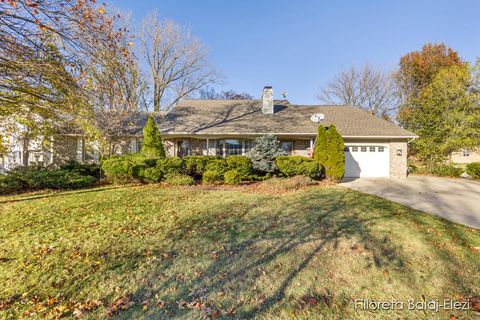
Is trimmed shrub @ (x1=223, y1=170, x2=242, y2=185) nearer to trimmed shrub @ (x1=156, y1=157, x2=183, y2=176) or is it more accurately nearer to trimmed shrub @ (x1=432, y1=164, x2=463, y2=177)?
trimmed shrub @ (x1=156, y1=157, x2=183, y2=176)

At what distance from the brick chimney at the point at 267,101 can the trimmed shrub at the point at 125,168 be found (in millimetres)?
8878

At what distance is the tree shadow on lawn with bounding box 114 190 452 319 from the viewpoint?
2678 mm

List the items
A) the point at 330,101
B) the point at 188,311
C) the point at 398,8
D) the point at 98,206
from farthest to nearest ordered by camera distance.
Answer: the point at 330,101, the point at 398,8, the point at 98,206, the point at 188,311

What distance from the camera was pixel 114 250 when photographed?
12.8 ft

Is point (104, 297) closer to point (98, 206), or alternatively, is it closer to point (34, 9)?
point (98, 206)

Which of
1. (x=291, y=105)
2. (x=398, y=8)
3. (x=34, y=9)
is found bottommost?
(x=34, y=9)

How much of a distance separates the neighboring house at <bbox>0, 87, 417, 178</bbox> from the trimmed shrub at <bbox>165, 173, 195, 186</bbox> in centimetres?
367

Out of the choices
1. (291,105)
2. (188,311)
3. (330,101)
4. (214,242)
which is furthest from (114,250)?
(330,101)

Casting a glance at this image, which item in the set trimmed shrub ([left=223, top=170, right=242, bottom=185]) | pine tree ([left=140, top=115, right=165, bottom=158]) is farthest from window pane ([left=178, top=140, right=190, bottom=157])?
trimmed shrub ([left=223, top=170, right=242, bottom=185])

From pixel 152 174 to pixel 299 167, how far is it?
21.9 ft

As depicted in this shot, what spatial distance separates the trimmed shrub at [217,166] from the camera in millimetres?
10297

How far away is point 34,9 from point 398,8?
13610 mm

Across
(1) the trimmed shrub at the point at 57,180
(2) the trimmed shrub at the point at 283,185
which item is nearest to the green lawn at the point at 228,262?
(2) the trimmed shrub at the point at 283,185

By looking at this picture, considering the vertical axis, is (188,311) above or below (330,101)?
below
